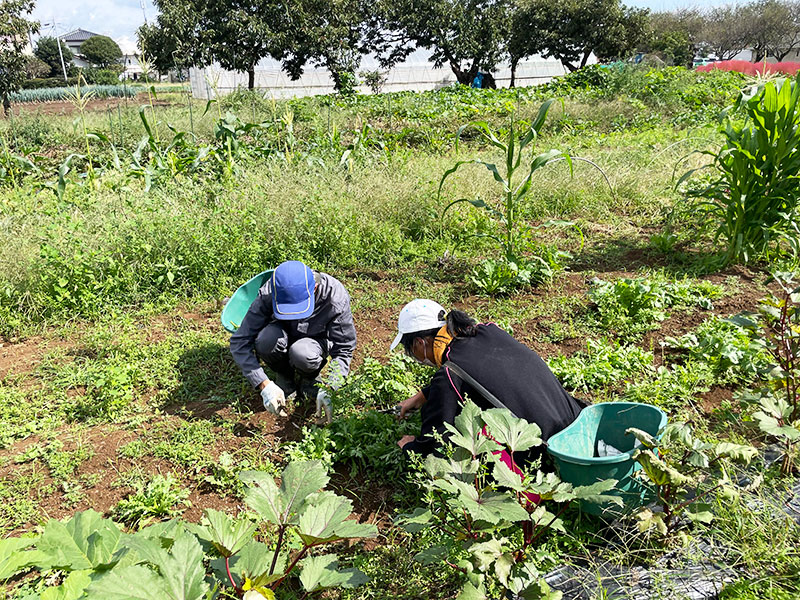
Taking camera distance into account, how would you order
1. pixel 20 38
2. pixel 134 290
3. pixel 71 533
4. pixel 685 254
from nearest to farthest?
1. pixel 71 533
2. pixel 134 290
3. pixel 685 254
4. pixel 20 38

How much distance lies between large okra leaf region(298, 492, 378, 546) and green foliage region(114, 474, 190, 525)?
1.23 meters

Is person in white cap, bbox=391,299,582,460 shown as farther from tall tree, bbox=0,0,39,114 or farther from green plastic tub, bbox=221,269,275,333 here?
tall tree, bbox=0,0,39,114

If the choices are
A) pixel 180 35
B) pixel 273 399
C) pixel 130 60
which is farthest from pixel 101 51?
pixel 273 399

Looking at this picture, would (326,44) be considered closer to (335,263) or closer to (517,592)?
(335,263)

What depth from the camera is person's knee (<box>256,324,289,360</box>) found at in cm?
340

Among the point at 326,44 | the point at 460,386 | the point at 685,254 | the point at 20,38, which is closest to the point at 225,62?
the point at 326,44

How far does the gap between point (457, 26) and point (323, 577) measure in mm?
27338

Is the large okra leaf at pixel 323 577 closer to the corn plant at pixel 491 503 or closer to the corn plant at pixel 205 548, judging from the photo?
the corn plant at pixel 205 548

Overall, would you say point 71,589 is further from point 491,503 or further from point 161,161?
point 161,161

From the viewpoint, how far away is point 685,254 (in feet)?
16.9

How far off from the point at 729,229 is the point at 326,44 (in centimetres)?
2081

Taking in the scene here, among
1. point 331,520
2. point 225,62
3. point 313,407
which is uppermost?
point 225,62

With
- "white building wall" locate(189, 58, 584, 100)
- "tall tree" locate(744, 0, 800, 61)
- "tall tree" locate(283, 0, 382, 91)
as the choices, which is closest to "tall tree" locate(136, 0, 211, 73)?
"white building wall" locate(189, 58, 584, 100)

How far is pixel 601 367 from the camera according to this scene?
336cm
